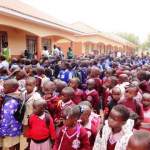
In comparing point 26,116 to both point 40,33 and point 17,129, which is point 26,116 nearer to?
point 17,129

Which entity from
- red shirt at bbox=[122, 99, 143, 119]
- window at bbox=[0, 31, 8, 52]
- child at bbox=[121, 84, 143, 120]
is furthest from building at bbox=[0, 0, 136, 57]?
red shirt at bbox=[122, 99, 143, 119]

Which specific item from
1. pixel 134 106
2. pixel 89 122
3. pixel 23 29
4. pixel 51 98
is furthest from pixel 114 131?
pixel 23 29

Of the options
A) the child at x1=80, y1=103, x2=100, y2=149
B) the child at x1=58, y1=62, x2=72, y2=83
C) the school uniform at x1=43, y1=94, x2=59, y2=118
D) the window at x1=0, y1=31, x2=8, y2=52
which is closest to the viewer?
the child at x1=80, y1=103, x2=100, y2=149

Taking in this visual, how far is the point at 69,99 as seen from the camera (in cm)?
552

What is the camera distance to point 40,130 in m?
4.81

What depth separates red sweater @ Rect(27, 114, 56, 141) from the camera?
15.8 feet

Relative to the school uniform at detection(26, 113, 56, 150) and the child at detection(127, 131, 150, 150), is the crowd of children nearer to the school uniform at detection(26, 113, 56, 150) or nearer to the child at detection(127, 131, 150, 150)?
the school uniform at detection(26, 113, 56, 150)

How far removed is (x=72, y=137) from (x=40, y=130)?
0.81 m

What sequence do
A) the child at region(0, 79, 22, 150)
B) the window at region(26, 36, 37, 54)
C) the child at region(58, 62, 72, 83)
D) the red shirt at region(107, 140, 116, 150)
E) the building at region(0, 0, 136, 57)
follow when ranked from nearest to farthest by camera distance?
1. the red shirt at region(107, 140, 116, 150)
2. the child at region(0, 79, 22, 150)
3. the child at region(58, 62, 72, 83)
4. the building at region(0, 0, 136, 57)
5. the window at region(26, 36, 37, 54)

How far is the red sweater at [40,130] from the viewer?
15.8ft

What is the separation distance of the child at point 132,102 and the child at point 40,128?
4.22ft

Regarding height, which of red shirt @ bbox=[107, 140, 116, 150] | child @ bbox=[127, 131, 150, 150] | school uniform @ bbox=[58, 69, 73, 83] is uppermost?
child @ bbox=[127, 131, 150, 150]

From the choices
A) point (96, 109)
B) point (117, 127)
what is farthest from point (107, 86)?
point (117, 127)

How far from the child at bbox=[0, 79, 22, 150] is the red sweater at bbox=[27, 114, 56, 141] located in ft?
1.60
